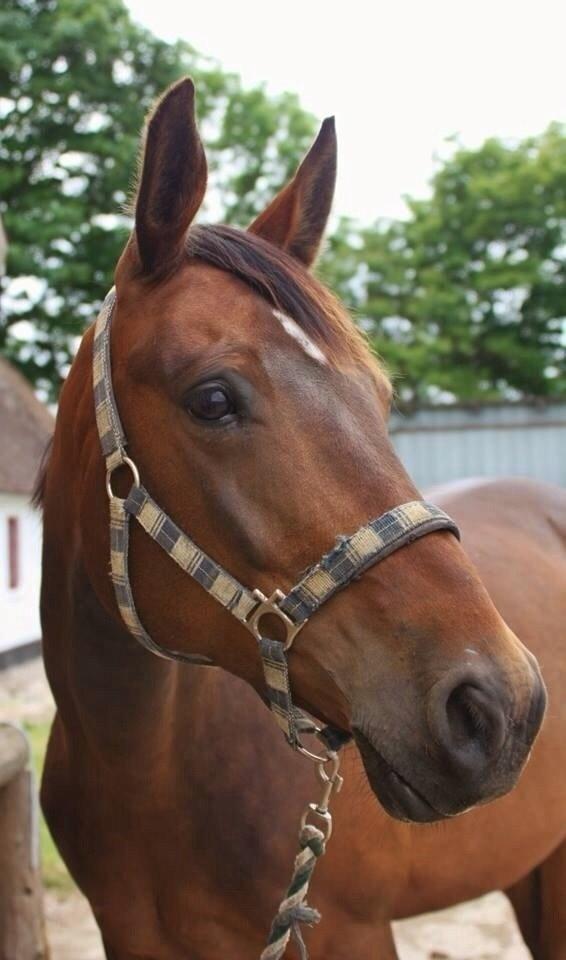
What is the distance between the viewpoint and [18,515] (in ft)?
43.5

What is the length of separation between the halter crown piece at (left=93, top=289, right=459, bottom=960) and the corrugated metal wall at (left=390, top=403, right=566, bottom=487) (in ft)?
42.4

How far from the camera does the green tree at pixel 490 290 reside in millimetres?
22094

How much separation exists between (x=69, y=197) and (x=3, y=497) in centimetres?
578

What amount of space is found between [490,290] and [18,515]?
1441 cm

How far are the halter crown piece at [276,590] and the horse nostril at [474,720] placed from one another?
253mm

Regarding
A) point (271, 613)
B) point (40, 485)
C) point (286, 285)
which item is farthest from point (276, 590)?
point (40, 485)

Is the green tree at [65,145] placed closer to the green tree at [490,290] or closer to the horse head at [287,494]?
the green tree at [490,290]

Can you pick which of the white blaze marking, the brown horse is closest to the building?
the brown horse

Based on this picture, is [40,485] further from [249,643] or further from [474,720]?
[474,720]

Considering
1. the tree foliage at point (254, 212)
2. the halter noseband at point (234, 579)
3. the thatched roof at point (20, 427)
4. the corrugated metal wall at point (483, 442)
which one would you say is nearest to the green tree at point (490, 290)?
the tree foliage at point (254, 212)

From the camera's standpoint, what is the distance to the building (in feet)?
41.6

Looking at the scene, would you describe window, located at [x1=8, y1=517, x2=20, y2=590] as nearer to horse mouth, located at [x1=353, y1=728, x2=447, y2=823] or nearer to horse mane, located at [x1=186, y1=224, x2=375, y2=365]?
horse mane, located at [x1=186, y1=224, x2=375, y2=365]

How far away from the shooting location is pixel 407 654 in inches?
53.9

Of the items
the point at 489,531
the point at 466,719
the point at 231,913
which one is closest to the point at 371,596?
the point at 466,719
